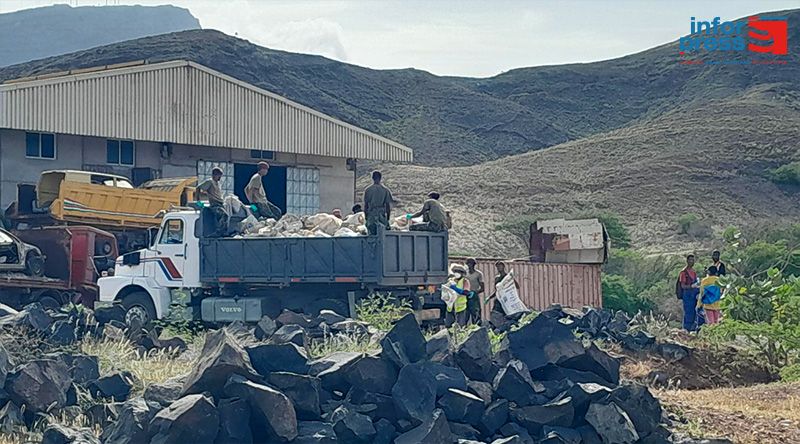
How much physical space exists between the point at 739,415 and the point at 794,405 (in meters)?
1.37

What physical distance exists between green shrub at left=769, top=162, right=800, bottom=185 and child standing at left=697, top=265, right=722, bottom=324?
34841 mm

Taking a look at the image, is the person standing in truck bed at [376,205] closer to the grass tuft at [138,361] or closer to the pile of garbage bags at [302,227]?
the pile of garbage bags at [302,227]

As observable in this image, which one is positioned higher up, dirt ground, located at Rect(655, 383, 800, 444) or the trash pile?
the trash pile

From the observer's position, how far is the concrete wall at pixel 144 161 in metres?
30.1

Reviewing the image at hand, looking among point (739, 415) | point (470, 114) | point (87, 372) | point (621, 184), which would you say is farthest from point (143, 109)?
point (470, 114)

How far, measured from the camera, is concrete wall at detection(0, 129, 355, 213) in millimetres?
30125

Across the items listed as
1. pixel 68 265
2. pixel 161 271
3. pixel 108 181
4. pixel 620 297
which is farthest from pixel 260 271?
pixel 620 297

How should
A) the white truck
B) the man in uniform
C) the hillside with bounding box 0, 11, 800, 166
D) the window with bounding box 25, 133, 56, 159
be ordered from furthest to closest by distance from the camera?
the hillside with bounding box 0, 11, 800, 166 → the window with bounding box 25, 133, 56, 159 → the man in uniform → the white truck

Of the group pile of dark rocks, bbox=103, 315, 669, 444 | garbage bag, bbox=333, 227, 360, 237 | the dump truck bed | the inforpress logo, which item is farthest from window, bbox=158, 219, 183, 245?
the inforpress logo

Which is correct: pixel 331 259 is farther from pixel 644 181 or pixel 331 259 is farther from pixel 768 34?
pixel 768 34

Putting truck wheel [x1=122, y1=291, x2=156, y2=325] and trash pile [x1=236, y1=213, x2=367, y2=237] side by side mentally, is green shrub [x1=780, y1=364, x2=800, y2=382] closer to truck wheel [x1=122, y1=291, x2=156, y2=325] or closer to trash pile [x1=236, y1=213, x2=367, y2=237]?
trash pile [x1=236, y1=213, x2=367, y2=237]

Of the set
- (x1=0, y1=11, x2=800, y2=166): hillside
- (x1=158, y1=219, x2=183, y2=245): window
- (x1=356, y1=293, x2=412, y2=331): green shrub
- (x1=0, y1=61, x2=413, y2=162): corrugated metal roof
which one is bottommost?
(x1=356, y1=293, x2=412, y2=331): green shrub

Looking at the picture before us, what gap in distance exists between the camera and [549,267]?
25.0 meters

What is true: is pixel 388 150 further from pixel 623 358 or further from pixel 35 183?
pixel 623 358
